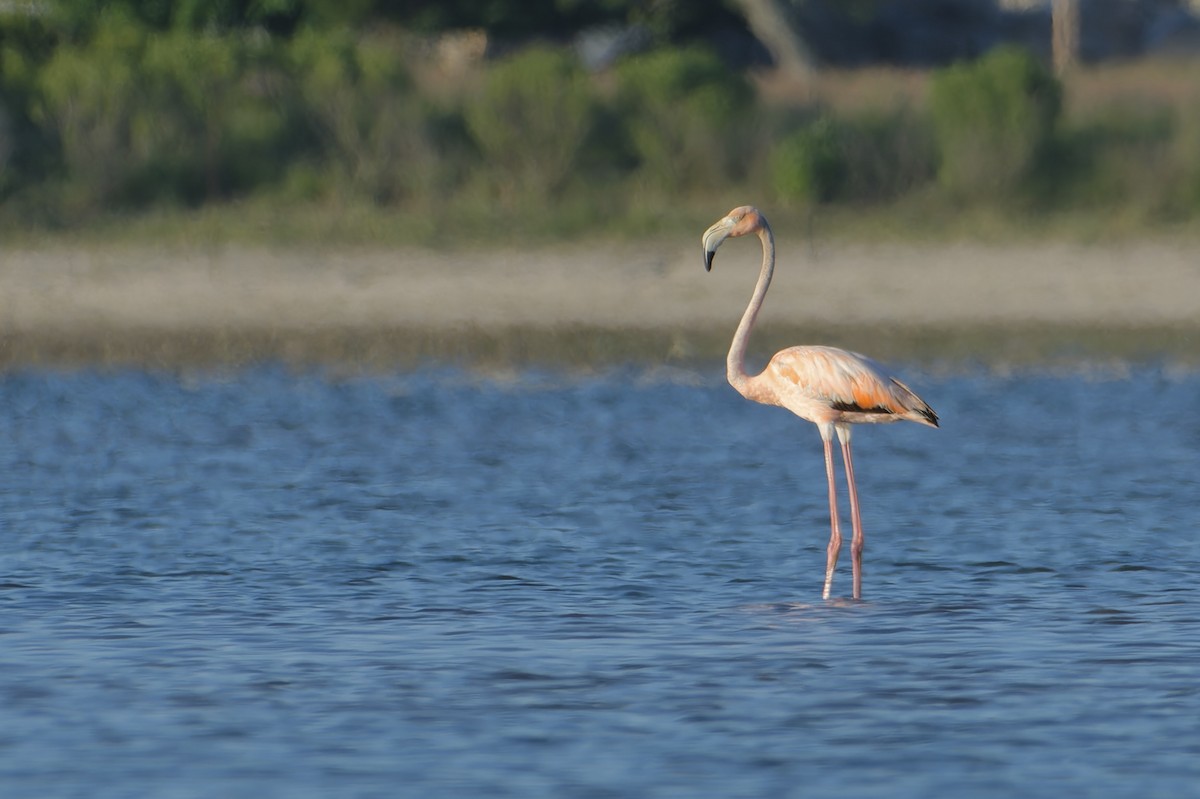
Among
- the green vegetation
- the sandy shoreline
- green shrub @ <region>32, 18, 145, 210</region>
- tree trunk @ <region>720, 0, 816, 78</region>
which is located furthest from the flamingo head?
tree trunk @ <region>720, 0, 816, 78</region>

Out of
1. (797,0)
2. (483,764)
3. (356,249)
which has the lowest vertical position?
(483,764)

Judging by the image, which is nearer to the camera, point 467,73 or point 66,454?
point 66,454

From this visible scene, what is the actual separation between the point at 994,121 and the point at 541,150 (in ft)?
14.9

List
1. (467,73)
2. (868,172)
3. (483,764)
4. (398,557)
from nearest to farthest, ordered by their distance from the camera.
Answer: (483,764), (398,557), (868,172), (467,73)

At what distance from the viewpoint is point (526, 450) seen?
13625mm

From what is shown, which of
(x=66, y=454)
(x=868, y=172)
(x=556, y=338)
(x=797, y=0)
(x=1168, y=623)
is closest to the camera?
(x=1168, y=623)

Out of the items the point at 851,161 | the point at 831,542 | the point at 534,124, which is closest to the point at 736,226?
the point at 831,542

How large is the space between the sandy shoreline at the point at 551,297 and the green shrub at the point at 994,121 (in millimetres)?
1906

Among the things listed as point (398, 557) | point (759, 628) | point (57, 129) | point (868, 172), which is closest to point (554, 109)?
point (868, 172)

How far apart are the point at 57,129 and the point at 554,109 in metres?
5.11

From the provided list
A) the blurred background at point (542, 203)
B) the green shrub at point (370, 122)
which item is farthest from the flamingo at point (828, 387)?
the green shrub at point (370, 122)

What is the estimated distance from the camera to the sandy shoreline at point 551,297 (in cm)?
1898

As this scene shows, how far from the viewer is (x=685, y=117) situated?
2289 cm

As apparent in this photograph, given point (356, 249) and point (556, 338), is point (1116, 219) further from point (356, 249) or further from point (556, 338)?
point (356, 249)
